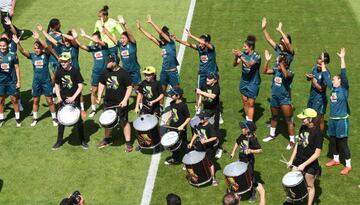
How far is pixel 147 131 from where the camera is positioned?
34.8ft

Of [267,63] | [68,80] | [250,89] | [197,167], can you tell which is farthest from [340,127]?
[68,80]

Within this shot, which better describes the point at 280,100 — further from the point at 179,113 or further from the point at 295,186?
the point at 295,186

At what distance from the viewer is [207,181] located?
10.1 metres

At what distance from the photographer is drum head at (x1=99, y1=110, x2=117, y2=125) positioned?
35.6 feet

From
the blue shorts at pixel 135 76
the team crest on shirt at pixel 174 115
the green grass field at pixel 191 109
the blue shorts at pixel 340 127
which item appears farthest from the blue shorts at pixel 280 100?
the blue shorts at pixel 135 76

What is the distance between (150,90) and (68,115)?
72.9 inches

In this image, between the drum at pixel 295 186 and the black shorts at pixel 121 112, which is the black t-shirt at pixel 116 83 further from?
the drum at pixel 295 186

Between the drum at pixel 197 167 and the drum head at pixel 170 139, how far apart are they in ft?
1.52

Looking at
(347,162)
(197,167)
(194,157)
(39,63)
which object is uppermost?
(39,63)

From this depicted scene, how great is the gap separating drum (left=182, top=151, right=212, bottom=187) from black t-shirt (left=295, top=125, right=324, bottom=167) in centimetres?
175

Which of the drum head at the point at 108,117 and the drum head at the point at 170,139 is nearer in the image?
the drum head at the point at 170,139

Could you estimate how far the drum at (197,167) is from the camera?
979 cm

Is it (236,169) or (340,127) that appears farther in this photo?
(340,127)

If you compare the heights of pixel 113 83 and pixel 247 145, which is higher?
pixel 113 83
